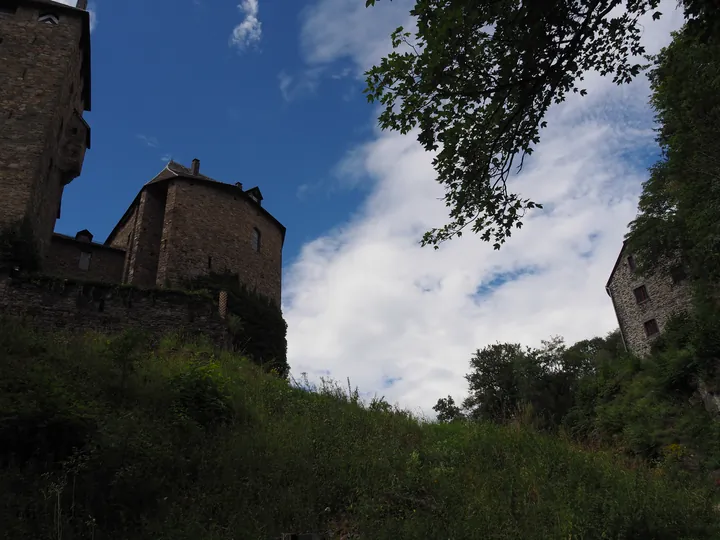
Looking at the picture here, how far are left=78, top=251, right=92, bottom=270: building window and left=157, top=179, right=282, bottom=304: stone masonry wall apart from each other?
469 centimetres

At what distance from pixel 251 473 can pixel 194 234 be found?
63.4ft

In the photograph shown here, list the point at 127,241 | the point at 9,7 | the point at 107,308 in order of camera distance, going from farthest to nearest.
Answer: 1. the point at 127,241
2. the point at 9,7
3. the point at 107,308

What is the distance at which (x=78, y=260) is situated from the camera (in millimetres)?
25719

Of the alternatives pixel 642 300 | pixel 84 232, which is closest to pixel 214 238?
pixel 84 232

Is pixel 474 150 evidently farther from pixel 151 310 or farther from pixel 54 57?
pixel 54 57

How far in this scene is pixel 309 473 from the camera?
25.2 ft

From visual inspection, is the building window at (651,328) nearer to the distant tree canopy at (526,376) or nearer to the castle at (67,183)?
the distant tree canopy at (526,376)

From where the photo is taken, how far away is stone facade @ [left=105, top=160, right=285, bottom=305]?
24453 mm

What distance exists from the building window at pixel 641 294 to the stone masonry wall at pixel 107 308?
81.8 feet

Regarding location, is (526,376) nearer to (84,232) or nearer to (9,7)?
(84,232)

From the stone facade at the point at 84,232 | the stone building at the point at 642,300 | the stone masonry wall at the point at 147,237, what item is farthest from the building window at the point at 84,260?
the stone building at the point at 642,300

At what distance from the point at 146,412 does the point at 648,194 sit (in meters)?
23.3

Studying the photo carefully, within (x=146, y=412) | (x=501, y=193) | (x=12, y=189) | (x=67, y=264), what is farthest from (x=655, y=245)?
(x=67, y=264)

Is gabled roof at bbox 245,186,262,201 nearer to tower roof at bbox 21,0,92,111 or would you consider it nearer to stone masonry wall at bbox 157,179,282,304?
stone masonry wall at bbox 157,179,282,304
